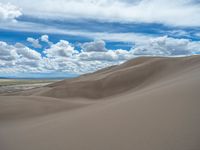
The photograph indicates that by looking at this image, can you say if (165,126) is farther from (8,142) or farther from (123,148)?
(8,142)

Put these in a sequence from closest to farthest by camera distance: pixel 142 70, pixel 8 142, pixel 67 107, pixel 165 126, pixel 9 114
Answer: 1. pixel 165 126
2. pixel 8 142
3. pixel 9 114
4. pixel 67 107
5. pixel 142 70

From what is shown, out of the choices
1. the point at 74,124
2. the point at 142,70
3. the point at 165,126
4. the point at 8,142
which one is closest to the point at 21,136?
the point at 8,142

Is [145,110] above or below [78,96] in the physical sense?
above

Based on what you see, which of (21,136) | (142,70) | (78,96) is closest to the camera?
(21,136)

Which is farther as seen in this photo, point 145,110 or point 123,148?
point 145,110

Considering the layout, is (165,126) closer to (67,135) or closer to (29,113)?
(67,135)

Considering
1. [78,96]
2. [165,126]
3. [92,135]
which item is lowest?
[78,96]

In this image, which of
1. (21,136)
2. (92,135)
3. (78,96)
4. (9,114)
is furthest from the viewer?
(78,96)

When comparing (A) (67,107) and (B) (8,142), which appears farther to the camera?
(A) (67,107)

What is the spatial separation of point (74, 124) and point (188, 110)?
2571 mm

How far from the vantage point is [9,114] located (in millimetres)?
Answer: 8156

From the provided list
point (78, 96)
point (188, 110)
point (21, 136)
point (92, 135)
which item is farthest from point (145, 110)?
point (78, 96)

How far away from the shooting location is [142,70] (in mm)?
17000

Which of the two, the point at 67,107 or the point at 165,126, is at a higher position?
the point at 165,126
